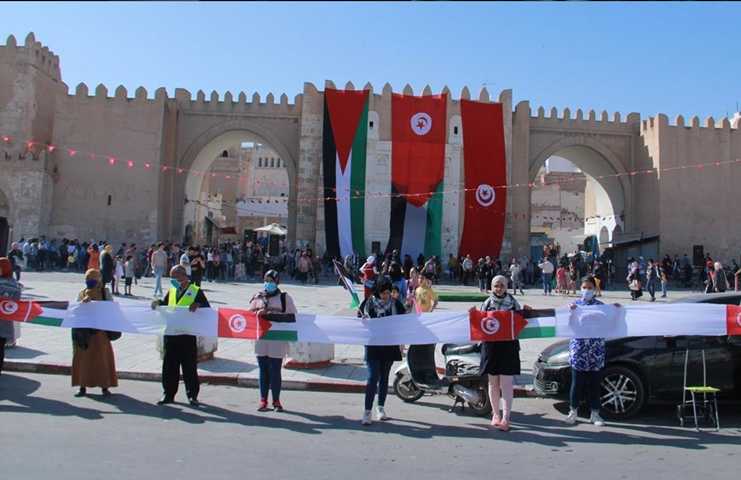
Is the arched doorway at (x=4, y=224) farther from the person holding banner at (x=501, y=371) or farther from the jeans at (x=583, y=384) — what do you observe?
the jeans at (x=583, y=384)

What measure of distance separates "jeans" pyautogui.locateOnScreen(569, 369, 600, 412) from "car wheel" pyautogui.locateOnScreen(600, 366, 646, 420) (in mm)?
265

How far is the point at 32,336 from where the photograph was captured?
34.0 ft

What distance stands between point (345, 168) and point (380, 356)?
70.4 feet

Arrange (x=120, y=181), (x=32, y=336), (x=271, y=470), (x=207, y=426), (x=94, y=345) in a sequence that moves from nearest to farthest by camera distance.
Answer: (x=271, y=470) < (x=207, y=426) < (x=94, y=345) < (x=32, y=336) < (x=120, y=181)

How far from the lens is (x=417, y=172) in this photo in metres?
27.6

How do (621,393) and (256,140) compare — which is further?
(256,140)

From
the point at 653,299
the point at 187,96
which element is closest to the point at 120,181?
the point at 187,96

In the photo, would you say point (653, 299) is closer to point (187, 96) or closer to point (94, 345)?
point (94, 345)

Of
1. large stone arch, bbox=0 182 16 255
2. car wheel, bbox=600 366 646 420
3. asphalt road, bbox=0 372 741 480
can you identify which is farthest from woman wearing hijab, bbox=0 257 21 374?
large stone arch, bbox=0 182 16 255

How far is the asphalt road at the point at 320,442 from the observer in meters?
4.77

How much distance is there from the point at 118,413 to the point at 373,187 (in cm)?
2154

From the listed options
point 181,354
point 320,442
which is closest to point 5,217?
point 181,354

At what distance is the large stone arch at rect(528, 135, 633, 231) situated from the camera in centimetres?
2938

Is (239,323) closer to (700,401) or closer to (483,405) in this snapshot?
(483,405)
